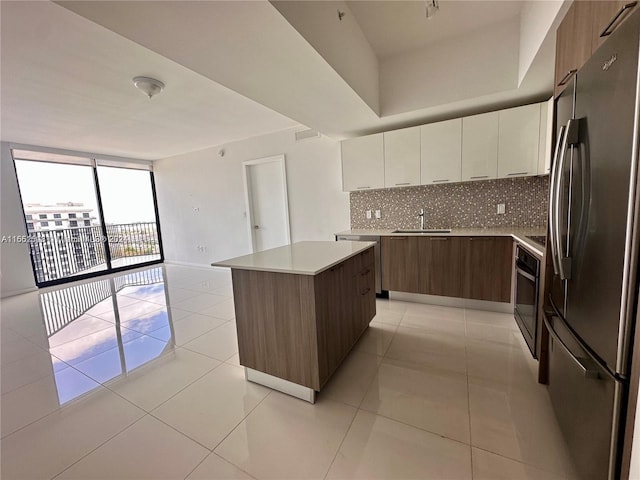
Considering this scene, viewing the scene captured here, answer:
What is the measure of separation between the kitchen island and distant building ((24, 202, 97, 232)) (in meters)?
5.46

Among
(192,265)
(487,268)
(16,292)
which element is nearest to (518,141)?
(487,268)

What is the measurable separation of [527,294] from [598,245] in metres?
1.30

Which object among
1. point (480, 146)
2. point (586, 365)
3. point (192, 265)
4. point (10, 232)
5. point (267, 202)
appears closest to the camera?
point (586, 365)

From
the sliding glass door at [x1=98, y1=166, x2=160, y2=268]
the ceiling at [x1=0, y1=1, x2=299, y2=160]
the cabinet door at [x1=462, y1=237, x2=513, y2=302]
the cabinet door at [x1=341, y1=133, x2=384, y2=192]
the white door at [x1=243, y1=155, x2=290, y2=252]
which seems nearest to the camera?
the ceiling at [x1=0, y1=1, x2=299, y2=160]

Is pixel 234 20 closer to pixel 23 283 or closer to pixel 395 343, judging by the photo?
pixel 395 343

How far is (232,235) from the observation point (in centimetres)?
539

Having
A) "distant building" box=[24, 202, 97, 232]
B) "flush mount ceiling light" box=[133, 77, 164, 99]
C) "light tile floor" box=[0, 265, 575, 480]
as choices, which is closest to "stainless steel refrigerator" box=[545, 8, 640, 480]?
"light tile floor" box=[0, 265, 575, 480]

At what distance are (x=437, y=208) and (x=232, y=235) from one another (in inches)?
154

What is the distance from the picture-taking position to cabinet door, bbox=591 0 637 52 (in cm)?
84

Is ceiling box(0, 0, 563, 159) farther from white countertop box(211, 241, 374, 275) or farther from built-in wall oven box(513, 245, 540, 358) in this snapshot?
built-in wall oven box(513, 245, 540, 358)

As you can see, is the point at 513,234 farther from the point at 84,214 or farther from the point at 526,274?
the point at 84,214

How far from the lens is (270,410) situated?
1614 mm

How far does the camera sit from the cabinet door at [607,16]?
0.84 metres

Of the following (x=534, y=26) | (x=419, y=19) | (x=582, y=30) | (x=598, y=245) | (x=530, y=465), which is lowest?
(x=530, y=465)
